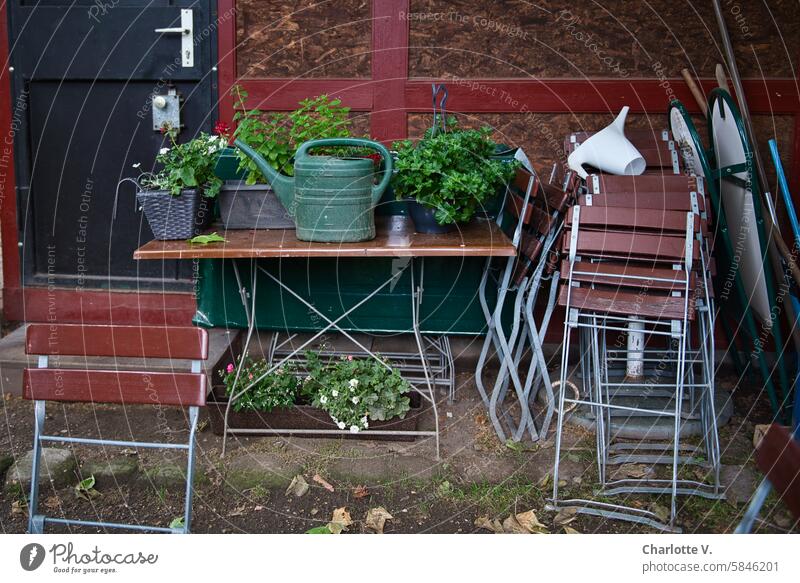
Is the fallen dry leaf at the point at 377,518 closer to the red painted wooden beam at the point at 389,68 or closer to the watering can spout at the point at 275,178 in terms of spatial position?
the watering can spout at the point at 275,178

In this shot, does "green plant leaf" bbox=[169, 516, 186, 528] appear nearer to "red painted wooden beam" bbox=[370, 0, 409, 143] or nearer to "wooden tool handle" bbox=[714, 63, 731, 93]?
"red painted wooden beam" bbox=[370, 0, 409, 143]

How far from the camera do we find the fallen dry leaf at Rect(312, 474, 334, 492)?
12.0 feet

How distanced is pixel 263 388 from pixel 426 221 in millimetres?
1134

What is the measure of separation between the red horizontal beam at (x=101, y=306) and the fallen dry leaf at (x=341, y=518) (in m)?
1.95

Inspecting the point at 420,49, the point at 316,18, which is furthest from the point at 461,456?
the point at 316,18

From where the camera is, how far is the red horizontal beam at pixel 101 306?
5.02 m

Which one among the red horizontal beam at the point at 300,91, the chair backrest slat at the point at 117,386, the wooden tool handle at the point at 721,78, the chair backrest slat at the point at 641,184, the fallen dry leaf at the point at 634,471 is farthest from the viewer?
the red horizontal beam at the point at 300,91

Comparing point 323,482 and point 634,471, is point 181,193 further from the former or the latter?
point 634,471

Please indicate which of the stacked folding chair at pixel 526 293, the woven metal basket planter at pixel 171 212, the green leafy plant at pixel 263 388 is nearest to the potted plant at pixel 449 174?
the stacked folding chair at pixel 526 293

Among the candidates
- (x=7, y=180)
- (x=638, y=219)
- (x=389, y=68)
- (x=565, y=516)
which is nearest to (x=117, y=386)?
(x=565, y=516)

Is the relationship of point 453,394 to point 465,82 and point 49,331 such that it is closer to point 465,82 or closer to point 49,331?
point 465,82

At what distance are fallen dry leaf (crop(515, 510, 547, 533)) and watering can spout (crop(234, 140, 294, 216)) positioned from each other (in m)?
1.62

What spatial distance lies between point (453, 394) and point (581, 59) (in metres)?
1.95

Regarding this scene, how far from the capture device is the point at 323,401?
3.98m
